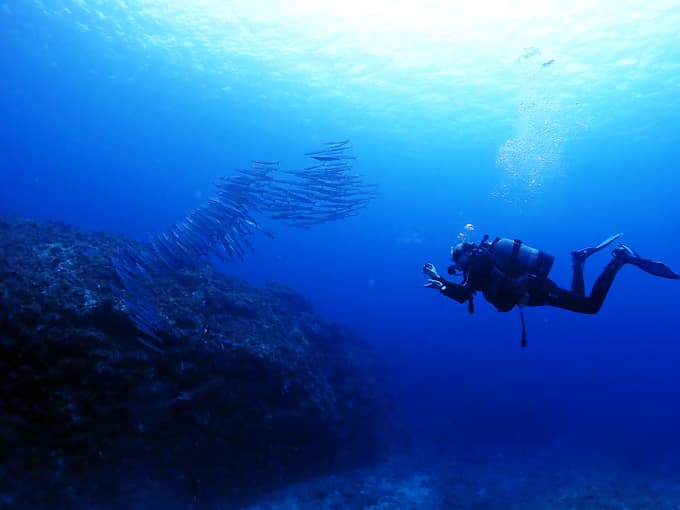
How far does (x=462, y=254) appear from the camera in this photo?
225 inches

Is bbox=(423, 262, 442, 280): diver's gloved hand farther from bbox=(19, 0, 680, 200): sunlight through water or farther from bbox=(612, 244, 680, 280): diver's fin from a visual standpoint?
bbox=(19, 0, 680, 200): sunlight through water

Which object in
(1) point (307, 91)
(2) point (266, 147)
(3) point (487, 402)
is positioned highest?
(2) point (266, 147)

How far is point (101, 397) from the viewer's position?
639cm

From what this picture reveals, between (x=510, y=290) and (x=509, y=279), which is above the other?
(x=509, y=279)

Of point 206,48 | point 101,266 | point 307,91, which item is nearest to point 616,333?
point 307,91

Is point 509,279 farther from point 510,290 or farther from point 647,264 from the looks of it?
point 647,264

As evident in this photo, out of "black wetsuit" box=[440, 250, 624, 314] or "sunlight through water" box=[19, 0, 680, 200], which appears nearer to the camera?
"black wetsuit" box=[440, 250, 624, 314]

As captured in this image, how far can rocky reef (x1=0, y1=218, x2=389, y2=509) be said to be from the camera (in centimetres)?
605

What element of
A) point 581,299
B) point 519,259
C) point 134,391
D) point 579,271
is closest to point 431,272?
point 519,259

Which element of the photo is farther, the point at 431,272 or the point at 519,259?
the point at 431,272

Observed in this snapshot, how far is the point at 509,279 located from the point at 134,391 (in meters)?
5.91

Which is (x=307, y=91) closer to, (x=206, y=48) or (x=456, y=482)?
(x=206, y=48)

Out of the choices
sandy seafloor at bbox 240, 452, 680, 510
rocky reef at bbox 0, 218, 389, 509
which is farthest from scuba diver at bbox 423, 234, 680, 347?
sandy seafloor at bbox 240, 452, 680, 510

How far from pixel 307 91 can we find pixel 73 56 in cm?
2491
